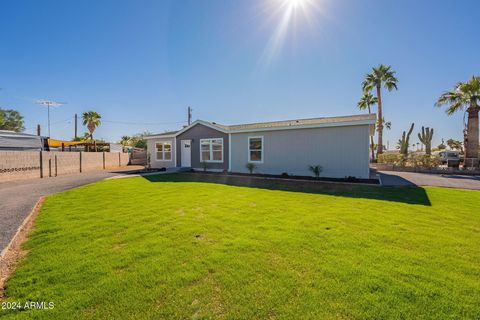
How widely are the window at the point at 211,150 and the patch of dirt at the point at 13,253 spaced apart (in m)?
10.5

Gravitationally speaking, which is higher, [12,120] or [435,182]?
[12,120]

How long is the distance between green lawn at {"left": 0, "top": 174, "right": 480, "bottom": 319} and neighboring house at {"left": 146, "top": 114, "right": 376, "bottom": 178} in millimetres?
5301

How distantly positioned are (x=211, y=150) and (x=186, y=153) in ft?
8.78

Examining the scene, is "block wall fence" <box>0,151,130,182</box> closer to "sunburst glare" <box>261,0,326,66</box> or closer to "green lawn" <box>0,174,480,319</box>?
"green lawn" <box>0,174,480,319</box>

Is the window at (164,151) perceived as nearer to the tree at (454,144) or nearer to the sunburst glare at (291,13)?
the sunburst glare at (291,13)

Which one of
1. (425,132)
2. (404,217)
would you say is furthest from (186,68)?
(425,132)

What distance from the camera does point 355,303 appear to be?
6.96 ft

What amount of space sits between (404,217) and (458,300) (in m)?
3.26

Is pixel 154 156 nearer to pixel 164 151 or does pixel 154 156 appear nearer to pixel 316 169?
pixel 164 151

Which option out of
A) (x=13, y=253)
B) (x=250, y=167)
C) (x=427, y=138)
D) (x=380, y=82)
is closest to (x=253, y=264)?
(x=13, y=253)

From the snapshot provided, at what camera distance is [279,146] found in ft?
40.6

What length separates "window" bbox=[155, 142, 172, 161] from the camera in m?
17.6

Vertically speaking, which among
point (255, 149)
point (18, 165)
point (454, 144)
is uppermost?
point (454, 144)

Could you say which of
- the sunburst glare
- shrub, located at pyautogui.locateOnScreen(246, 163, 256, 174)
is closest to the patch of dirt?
shrub, located at pyautogui.locateOnScreen(246, 163, 256, 174)
